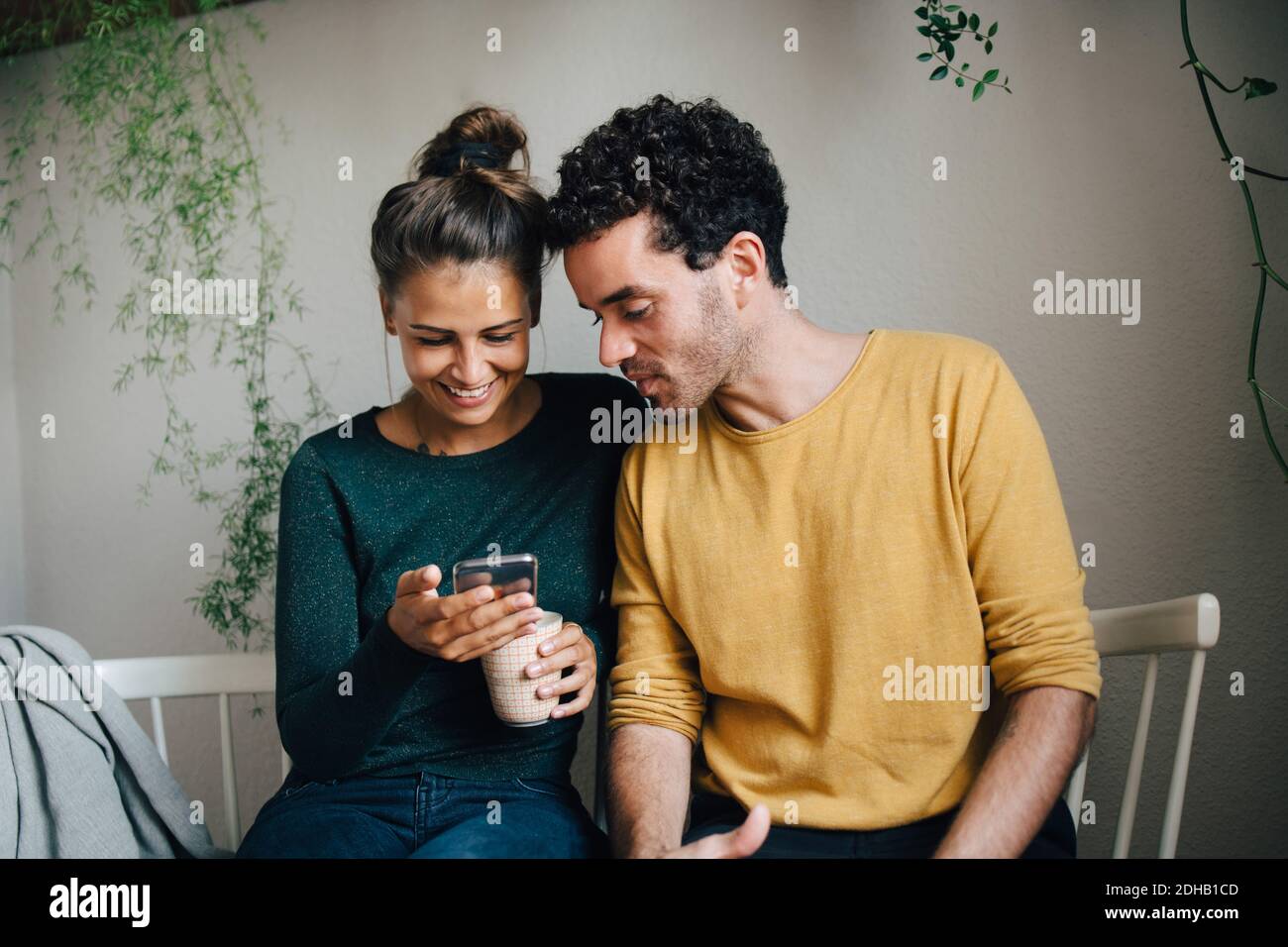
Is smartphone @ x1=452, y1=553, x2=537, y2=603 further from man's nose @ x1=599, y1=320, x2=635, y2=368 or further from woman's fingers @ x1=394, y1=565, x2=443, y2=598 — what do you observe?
man's nose @ x1=599, y1=320, x2=635, y2=368

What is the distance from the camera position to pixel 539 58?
67.9 inches

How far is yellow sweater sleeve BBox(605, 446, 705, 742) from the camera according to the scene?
51.5 inches

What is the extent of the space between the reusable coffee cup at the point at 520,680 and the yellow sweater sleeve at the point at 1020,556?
49 cm

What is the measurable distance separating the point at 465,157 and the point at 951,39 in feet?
2.19

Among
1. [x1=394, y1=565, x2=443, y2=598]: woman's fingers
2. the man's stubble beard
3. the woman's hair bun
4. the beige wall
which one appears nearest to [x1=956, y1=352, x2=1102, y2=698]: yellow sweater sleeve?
the man's stubble beard

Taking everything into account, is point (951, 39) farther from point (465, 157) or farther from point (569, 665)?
point (569, 665)

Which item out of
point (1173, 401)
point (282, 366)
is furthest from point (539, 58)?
point (1173, 401)

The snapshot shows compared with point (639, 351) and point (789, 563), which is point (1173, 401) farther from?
point (639, 351)

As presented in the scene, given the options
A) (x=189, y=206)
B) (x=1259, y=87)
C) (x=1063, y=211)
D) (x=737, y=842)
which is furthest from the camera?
(x=189, y=206)

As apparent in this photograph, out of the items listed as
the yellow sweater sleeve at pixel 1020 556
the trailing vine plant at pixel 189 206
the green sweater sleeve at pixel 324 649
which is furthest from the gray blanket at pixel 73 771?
the yellow sweater sleeve at pixel 1020 556

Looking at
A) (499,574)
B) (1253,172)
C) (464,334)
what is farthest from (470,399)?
(1253,172)

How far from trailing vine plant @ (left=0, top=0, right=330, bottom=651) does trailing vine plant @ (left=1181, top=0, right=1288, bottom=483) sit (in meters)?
1.44

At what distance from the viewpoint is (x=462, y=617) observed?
3.66 feet
